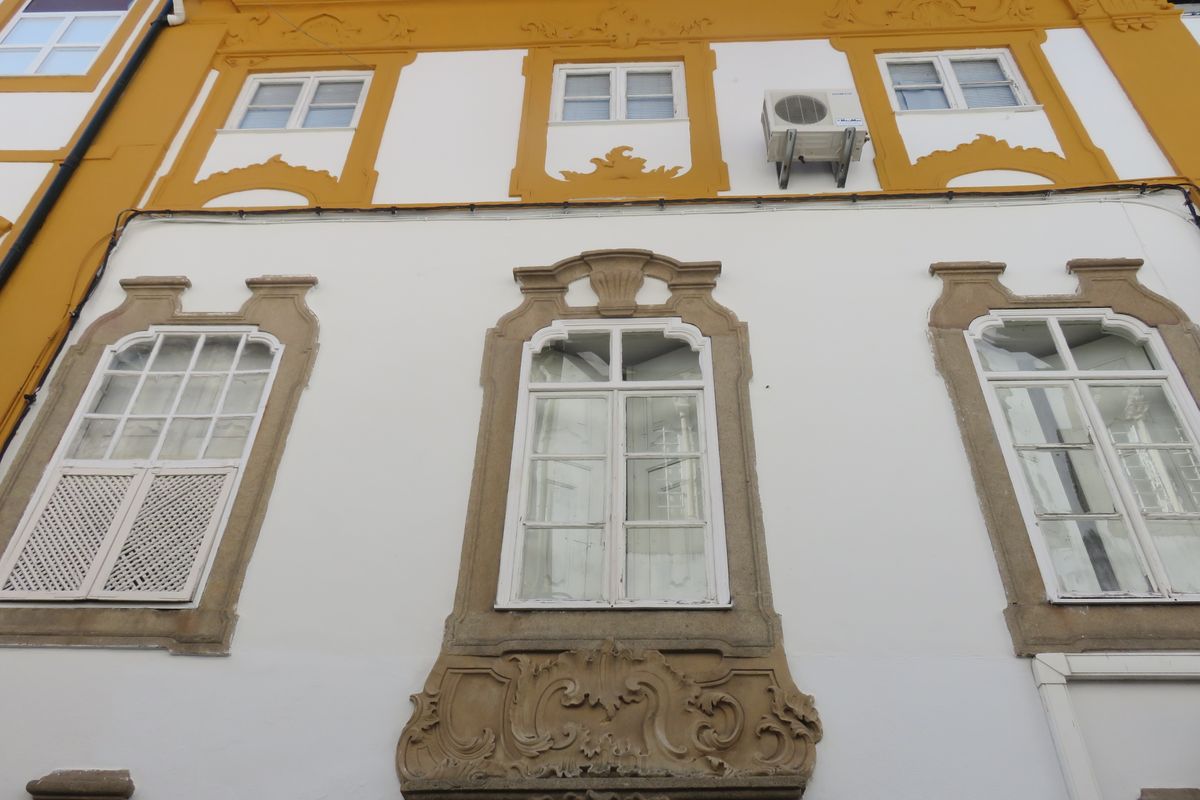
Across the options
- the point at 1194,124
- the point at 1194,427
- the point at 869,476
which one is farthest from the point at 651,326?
the point at 1194,124

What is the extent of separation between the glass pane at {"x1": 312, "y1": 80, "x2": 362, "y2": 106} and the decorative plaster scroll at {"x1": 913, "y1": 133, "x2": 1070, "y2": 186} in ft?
15.0

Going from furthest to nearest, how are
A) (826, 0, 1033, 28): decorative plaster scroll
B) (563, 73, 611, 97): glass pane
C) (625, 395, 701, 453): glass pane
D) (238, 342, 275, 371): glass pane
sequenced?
(826, 0, 1033, 28): decorative plaster scroll
(563, 73, 611, 97): glass pane
(238, 342, 275, 371): glass pane
(625, 395, 701, 453): glass pane

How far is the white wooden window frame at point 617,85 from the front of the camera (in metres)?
7.27

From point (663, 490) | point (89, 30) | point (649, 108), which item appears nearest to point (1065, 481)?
point (663, 490)

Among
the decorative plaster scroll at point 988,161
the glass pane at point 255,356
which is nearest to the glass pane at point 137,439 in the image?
the glass pane at point 255,356

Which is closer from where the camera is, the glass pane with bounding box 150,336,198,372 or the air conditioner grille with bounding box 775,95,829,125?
the glass pane with bounding box 150,336,198,372

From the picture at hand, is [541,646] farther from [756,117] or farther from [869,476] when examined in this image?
[756,117]

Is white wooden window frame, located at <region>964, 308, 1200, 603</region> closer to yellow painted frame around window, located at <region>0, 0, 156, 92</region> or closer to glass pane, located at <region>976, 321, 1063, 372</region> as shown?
glass pane, located at <region>976, 321, 1063, 372</region>

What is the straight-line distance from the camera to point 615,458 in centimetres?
500

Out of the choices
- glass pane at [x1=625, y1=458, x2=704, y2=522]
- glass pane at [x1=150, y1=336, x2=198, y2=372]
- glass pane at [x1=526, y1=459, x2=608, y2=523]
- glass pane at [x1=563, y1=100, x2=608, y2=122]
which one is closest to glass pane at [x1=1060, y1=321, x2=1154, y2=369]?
glass pane at [x1=625, y1=458, x2=704, y2=522]

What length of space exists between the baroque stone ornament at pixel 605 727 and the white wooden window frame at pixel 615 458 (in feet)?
1.06

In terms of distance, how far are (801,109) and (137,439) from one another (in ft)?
16.0

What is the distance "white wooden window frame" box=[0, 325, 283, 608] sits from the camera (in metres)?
4.65

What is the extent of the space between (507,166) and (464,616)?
3.72 m
